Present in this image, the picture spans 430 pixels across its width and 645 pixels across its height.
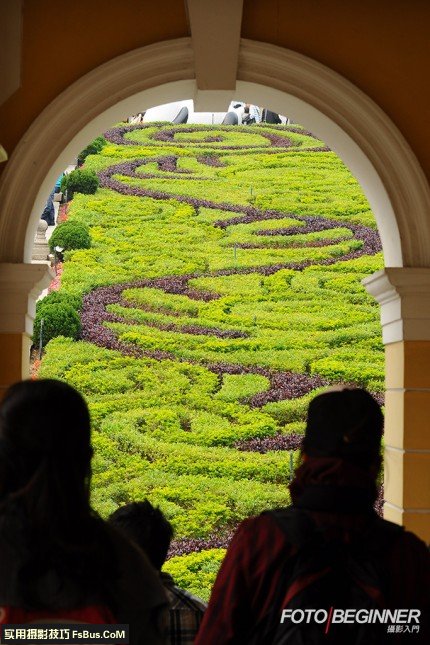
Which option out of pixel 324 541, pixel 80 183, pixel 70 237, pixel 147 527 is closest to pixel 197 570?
pixel 70 237

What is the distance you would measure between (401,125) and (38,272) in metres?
2.42

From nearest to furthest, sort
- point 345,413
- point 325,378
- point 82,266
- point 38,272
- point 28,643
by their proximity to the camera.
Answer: point 28,643
point 345,413
point 38,272
point 325,378
point 82,266

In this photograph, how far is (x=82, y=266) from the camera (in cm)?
2080

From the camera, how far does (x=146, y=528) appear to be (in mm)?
3172

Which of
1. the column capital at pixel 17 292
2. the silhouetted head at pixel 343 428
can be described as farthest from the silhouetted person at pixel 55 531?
the column capital at pixel 17 292

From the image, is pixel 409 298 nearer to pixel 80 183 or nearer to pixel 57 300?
pixel 57 300

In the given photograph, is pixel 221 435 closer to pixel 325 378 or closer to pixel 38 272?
pixel 325 378

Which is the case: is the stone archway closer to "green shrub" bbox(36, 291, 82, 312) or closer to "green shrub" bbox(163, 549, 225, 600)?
"green shrub" bbox(163, 549, 225, 600)

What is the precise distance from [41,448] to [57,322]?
1703 cm

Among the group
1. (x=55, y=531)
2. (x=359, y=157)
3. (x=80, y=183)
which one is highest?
(x=80, y=183)

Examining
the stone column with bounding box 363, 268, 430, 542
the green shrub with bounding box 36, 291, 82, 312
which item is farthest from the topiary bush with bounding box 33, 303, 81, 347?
the stone column with bounding box 363, 268, 430, 542

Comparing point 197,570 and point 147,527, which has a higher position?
point 147,527

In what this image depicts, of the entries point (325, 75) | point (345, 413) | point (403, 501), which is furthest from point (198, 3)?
point (345, 413)

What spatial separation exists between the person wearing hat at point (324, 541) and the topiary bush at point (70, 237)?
1947cm
